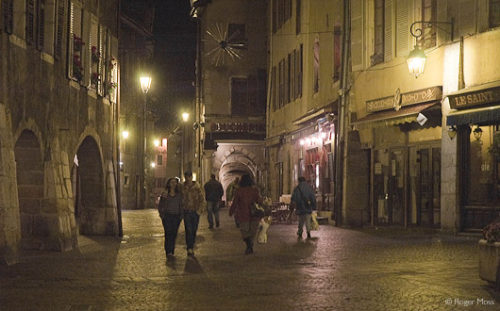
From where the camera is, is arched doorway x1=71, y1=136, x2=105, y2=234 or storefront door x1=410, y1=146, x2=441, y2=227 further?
storefront door x1=410, y1=146, x2=441, y2=227

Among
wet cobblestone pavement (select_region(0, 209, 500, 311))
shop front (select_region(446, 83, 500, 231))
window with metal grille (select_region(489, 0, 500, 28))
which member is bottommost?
wet cobblestone pavement (select_region(0, 209, 500, 311))

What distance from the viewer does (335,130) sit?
27.7m

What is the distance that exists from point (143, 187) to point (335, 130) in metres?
26.8

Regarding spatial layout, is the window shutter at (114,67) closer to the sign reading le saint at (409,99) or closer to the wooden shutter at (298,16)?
the sign reading le saint at (409,99)

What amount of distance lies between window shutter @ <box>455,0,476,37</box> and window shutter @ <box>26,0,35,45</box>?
10.5 meters

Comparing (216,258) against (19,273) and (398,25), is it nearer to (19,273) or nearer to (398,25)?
(19,273)

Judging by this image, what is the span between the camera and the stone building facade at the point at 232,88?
151 ft

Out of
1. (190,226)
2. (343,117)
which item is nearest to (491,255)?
(190,226)

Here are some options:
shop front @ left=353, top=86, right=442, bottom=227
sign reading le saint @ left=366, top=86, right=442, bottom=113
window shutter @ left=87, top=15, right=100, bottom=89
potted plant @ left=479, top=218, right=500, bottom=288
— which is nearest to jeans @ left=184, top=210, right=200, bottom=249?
window shutter @ left=87, top=15, right=100, bottom=89

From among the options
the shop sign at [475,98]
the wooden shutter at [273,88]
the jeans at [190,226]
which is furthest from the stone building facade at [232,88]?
the jeans at [190,226]

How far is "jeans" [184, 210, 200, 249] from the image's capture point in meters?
16.0

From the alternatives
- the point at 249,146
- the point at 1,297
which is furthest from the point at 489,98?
the point at 249,146

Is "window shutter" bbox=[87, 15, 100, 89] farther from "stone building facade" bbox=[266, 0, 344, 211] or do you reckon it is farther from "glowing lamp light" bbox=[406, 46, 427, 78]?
"stone building facade" bbox=[266, 0, 344, 211]

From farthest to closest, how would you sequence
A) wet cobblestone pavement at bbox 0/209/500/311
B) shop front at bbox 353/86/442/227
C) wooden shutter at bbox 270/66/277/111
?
1. wooden shutter at bbox 270/66/277/111
2. shop front at bbox 353/86/442/227
3. wet cobblestone pavement at bbox 0/209/500/311
